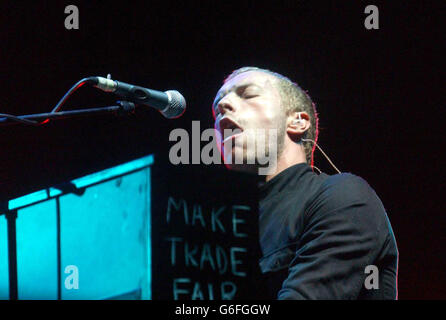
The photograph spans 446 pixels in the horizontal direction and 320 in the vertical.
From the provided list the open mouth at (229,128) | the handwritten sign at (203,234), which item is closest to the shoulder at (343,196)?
the handwritten sign at (203,234)

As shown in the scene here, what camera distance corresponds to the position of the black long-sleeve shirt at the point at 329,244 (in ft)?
5.36

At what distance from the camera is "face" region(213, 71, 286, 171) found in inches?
86.2

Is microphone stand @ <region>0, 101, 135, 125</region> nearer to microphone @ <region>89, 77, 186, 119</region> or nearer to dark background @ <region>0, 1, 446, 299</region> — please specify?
microphone @ <region>89, 77, 186, 119</region>

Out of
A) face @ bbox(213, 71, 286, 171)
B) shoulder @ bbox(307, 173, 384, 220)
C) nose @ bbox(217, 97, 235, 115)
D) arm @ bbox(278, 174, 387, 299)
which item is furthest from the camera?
nose @ bbox(217, 97, 235, 115)

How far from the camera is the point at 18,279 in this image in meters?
1.74

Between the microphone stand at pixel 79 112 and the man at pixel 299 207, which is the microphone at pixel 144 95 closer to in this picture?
the microphone stand at pixel 79 112

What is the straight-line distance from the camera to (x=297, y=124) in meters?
2.45

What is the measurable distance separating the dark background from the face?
0.50 meters

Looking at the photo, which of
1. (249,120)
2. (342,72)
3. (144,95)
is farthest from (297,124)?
(144,95)

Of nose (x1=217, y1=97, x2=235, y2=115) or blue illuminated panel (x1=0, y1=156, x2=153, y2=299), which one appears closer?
blue illuminated panel (x1=0, y1=156, x2=153, y2=299)

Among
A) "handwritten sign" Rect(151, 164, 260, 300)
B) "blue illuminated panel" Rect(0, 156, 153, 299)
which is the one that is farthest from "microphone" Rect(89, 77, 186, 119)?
"handwritten sign" Rect(151, 164, 260, 300)

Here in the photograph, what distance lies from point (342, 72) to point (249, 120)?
0.99 metres

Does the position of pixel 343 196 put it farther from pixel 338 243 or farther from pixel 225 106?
pixel 225 106
